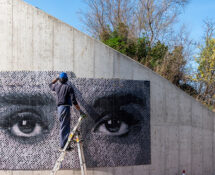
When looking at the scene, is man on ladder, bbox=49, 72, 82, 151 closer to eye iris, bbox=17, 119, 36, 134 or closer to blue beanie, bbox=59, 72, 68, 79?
blue beanie, bbox=59, 72, 68, 79

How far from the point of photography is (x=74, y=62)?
20.8ft

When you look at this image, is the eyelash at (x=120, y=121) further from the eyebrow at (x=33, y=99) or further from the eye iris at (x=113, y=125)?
the eyebrow at (x=33, y=99)

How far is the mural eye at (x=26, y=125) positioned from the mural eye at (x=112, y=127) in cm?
143

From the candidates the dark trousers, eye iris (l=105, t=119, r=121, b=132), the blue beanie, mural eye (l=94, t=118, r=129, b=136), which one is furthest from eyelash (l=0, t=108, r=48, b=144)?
eye iris (l=105, t=119, r=121, b=132)

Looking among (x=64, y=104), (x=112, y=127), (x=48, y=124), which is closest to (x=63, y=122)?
(x=64, y=104)

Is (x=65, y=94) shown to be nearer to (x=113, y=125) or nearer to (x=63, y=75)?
(x=63, y=75)

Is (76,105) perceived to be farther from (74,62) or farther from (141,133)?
(141,133)

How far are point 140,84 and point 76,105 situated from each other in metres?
1.89

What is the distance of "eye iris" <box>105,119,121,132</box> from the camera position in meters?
6.36

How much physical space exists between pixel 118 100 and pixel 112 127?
2.34 ft

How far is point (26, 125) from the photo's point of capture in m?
6.25

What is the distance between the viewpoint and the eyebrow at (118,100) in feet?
20.9

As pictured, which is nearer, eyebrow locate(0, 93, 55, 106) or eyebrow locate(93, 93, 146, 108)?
eyebrow locate(0, 93, 55, 106)

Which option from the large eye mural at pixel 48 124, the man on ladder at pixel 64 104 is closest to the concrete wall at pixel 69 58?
the large eye mural at pixel 48 124
